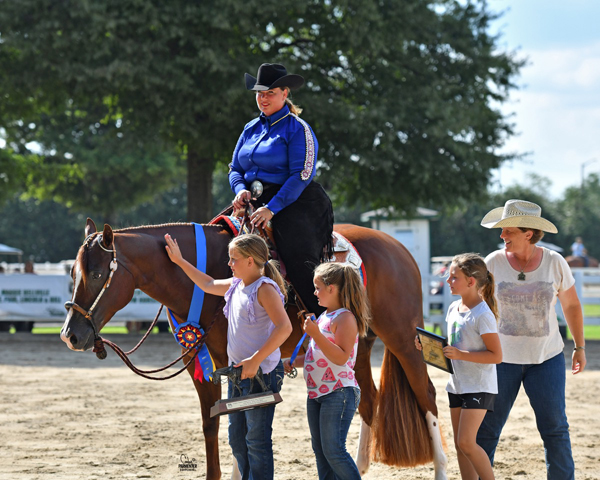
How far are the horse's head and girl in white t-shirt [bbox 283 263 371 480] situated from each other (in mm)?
1262

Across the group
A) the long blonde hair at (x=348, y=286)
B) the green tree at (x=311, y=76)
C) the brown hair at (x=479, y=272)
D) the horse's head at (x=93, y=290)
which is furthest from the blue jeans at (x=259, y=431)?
the green tree at (x=311, y=76)

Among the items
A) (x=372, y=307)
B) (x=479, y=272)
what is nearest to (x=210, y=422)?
(x=372, y=307)

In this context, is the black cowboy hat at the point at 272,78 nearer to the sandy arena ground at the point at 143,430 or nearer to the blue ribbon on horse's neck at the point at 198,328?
the blue ribbon on horse's neck at the point at 198,328

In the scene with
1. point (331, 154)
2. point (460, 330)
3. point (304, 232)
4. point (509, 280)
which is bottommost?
point (460, 330)

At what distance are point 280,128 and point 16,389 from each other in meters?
6.10

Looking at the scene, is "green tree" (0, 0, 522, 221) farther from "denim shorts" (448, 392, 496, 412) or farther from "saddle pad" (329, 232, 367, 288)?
"denim shorts" (448, 392, 496, 412)

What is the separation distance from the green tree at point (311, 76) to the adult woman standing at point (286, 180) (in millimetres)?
9515

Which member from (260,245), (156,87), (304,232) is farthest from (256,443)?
(156,87)

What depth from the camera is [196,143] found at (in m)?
15.7

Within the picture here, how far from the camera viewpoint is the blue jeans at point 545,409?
162 inches

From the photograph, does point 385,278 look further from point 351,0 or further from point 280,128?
point 351,0

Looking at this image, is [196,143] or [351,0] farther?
[196,143]

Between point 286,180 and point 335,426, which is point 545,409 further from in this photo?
point 286,180

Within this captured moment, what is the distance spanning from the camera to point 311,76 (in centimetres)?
1600
